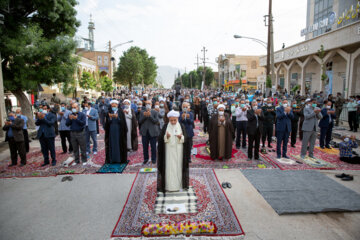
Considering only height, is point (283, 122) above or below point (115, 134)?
above

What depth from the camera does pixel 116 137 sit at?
7602mm

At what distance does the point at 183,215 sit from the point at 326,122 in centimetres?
729

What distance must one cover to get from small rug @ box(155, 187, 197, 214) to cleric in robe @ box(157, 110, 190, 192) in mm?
132

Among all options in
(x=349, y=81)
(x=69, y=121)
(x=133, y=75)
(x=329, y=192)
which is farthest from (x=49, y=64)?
(x=133, y=75)

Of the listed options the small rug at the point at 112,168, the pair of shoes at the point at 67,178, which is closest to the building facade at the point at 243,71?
the small rug at the point at 112,168

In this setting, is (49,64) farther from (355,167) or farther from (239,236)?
(355,167)

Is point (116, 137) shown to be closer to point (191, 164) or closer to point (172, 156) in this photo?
point (191, 164)

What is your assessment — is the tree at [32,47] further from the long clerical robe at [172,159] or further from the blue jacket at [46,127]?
the long clerical robe at [172,159]

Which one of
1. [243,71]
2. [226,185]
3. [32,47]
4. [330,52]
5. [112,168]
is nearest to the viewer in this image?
[226,185]

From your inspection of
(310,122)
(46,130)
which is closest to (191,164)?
(310,122)

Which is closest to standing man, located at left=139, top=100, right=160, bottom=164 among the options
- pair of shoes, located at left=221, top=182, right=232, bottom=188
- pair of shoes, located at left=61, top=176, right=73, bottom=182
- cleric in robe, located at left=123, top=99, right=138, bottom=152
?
cleric in robe, located at left=123, top=99, right=138, bottom=152

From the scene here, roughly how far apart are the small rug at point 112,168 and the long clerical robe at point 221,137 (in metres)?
2.93

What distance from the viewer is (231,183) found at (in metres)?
6.21

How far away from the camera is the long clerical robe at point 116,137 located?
24.9ft
